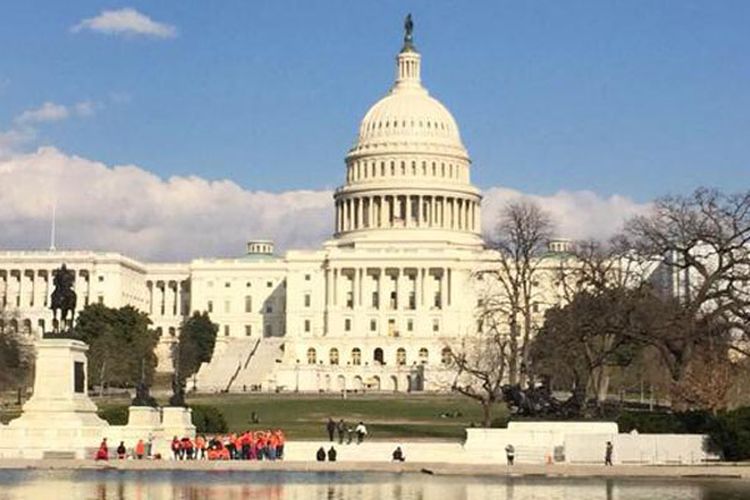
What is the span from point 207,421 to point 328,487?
22.6m

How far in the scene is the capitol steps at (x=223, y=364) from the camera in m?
137

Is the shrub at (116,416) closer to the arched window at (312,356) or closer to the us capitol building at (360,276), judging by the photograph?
the us capitol building at (360,276)

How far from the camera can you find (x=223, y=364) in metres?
148

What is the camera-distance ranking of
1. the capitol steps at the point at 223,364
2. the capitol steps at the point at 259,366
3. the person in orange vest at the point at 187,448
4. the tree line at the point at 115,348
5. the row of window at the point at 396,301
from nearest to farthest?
the person in orange vest at the point at 187,448 < the tree line at the point at 115,348 < the capitol steps at the point at 259,366 < the capitol steps at the point at 223,364 < the row of window at the point at 396,301

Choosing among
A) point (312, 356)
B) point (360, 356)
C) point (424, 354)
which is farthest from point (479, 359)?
point (312, 356)

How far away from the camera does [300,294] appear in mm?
168125

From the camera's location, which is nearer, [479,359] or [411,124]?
[479,359]

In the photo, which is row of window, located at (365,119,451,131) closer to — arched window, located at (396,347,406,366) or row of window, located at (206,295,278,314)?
row of window, located at (206,295,278,314)

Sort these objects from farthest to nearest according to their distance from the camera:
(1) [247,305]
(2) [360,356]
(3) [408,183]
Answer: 1. (1) [247,305]
2. (3) [408,183]
3. (2) [360,356]

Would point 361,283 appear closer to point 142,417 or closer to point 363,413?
point 363,413

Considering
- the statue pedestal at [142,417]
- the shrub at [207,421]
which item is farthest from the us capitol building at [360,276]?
the statue pedestal at [142,417]

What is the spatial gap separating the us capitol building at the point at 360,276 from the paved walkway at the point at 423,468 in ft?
326

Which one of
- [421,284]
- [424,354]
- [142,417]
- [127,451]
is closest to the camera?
[127,451]

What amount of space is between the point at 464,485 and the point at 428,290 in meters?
124
